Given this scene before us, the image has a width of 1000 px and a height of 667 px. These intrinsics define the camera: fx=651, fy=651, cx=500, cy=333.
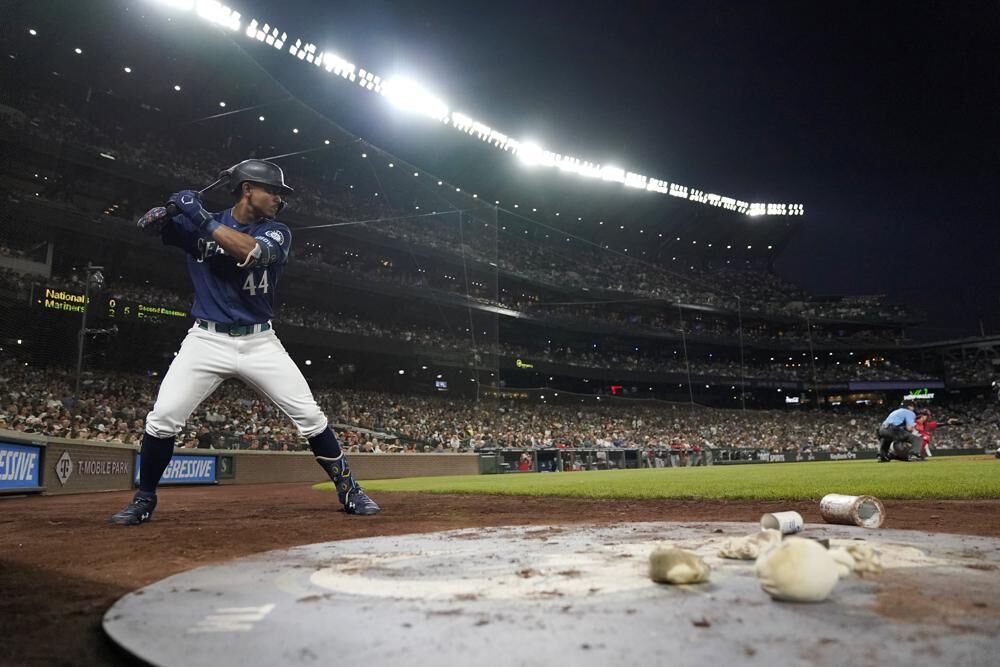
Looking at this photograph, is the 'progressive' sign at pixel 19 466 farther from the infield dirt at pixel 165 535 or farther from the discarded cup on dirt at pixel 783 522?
the discarded cup on dirt at pixel 783 522

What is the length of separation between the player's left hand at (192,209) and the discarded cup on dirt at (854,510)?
3.86 m

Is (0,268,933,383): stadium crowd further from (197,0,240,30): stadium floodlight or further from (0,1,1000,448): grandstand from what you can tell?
(197,0,240,30): stadium floodlight

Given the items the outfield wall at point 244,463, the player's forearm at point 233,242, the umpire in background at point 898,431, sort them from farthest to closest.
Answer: the umpire in background at point 898,431 < the outfield wall at point 244,463 < the player's forearm at point 233,242

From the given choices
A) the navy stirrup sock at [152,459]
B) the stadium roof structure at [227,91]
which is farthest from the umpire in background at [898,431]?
the navy stirrup sock at [152,459]

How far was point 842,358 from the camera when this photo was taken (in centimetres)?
4947

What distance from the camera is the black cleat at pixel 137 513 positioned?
165 inches

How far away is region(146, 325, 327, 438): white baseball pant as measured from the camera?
162 inches

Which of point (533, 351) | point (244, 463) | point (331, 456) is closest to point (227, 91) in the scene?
point (244, 463)

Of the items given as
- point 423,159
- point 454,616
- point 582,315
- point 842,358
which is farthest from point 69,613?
point 842,358

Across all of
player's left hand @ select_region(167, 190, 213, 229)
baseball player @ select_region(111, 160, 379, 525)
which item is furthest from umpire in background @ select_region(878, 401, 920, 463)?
player's left hand @ select_region(167, 190, 213, 229)

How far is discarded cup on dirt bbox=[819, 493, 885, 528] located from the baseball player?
10.5ft

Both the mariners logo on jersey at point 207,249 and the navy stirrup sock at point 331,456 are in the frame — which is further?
the navy stirrup sock at point 331,456

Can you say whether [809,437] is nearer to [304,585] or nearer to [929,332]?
[929,332]

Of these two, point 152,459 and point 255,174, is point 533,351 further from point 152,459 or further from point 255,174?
point 152,459
